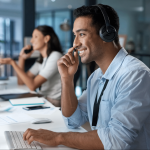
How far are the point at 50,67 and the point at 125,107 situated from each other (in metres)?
1.44

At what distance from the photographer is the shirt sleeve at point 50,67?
7.13 feet

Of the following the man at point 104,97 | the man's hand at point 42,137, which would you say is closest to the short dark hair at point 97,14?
the man at point 104,97

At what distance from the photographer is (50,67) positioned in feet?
7.23

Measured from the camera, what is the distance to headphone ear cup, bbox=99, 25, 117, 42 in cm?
105

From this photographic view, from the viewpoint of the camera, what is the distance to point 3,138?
0.95 meters

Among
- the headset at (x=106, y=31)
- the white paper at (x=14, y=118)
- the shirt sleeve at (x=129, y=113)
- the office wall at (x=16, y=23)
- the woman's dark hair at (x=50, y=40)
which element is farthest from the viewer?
the office wall at (x=16, y=23)

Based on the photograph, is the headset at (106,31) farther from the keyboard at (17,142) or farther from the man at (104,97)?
the keyboard at (17,142)

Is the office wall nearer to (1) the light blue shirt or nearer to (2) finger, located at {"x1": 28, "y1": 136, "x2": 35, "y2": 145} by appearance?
(1) the light blue shirt

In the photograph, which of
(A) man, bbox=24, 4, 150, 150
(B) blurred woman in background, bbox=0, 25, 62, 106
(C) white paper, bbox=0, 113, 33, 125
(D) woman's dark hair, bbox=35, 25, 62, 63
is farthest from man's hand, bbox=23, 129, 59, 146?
(D) woman's dark hair, bbox=35, 25, 62, 63

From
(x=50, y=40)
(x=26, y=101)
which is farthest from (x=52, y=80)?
(x=26, y=101)

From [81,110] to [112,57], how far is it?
1.19 ft

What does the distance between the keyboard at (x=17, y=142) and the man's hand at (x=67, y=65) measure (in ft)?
1.42

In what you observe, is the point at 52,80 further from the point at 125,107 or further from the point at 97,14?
the point at 125,107

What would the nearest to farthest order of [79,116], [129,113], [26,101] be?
[129,113], [79,116], [26,101]
